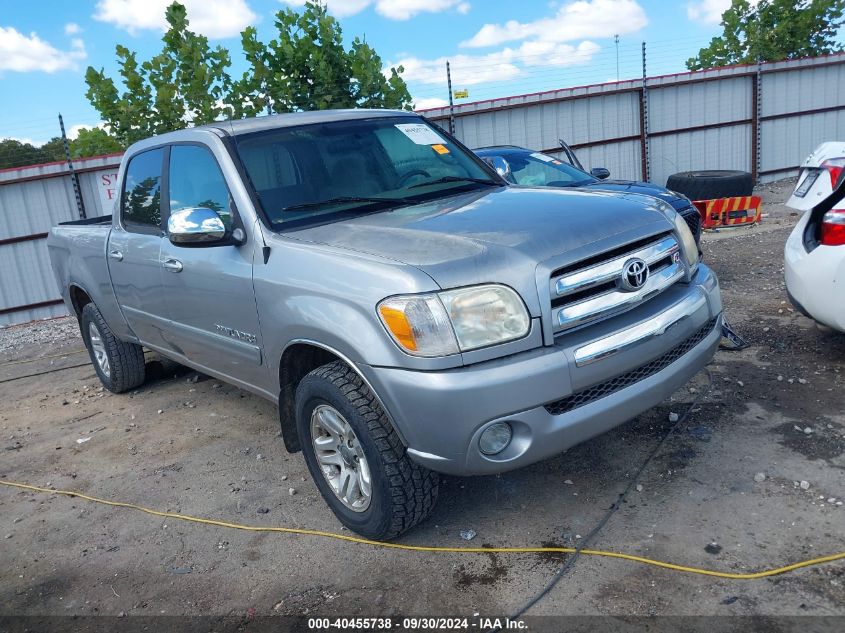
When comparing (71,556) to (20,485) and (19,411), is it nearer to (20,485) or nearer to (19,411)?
(20,485)

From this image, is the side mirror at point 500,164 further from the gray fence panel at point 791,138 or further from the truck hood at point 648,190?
the gray fence panel at point 791,138

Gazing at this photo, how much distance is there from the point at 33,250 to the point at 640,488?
473 inches

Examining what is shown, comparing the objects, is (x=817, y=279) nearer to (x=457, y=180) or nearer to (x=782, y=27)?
(x=457, y=180)

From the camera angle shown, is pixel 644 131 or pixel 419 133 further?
pixel 644 131

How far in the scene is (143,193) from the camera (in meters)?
4.75

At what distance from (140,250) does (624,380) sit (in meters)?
3.12

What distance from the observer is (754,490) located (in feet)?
10.8

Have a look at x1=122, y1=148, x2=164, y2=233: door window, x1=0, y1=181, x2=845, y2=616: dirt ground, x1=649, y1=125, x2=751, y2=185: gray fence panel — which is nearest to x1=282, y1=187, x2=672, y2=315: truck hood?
x1=0, y1=181, x2=845, y2=616: dirt ground

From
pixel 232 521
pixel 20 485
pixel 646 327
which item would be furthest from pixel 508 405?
pixel 20 485

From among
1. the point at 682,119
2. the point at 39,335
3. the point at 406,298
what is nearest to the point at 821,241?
the point at 406,298

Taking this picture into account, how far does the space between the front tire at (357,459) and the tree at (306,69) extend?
33.8 ft

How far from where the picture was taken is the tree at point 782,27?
22.2m

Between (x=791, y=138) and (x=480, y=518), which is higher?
(x=791, y=138)

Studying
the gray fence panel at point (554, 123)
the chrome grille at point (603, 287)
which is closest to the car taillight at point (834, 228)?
the chrome grille at point (603, 287)
